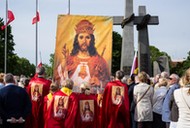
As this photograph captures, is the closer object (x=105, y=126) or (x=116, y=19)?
(x=105, y=126)

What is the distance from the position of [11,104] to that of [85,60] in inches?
100

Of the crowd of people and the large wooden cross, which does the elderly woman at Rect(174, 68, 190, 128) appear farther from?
the large wooden cross

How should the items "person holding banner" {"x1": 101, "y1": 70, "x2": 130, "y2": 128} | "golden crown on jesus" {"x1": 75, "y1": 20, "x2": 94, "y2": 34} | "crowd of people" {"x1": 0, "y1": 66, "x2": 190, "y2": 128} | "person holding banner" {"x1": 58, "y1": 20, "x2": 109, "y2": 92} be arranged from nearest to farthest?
"crowd of people" {"x1": 0, "y1": 66, "x2": 190, "y2": 128}
"person holding banner" {"x1": 58, "y1": 20, "x2": 109, "y2": 92}
"golden crown on jesus" {"x1": 75, "y1": 20, "x2": 94, "y2": 34}
"person holding banner" {"x1": 101, "y1": 70, "x2": 130, "y2": 128}

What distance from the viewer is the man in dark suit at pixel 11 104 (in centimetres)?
944

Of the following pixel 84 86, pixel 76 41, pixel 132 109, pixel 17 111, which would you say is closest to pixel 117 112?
pixel 132 109

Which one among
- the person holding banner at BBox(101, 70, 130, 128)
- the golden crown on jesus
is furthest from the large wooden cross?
the golden crown on jesus

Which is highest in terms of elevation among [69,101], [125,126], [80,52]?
[80,52]

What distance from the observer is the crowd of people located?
9672 millimetres

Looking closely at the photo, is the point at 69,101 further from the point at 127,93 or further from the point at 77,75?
the point at 127,93

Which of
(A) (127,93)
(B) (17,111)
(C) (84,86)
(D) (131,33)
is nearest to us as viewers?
(B) (17,111)

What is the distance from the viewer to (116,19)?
2359cm

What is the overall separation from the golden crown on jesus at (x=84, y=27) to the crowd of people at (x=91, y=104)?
1.28 m

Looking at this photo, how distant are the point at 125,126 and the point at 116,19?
40.0 ft

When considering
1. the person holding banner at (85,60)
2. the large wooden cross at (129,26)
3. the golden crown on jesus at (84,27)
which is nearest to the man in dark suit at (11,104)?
the person holding banner at (85,60)
